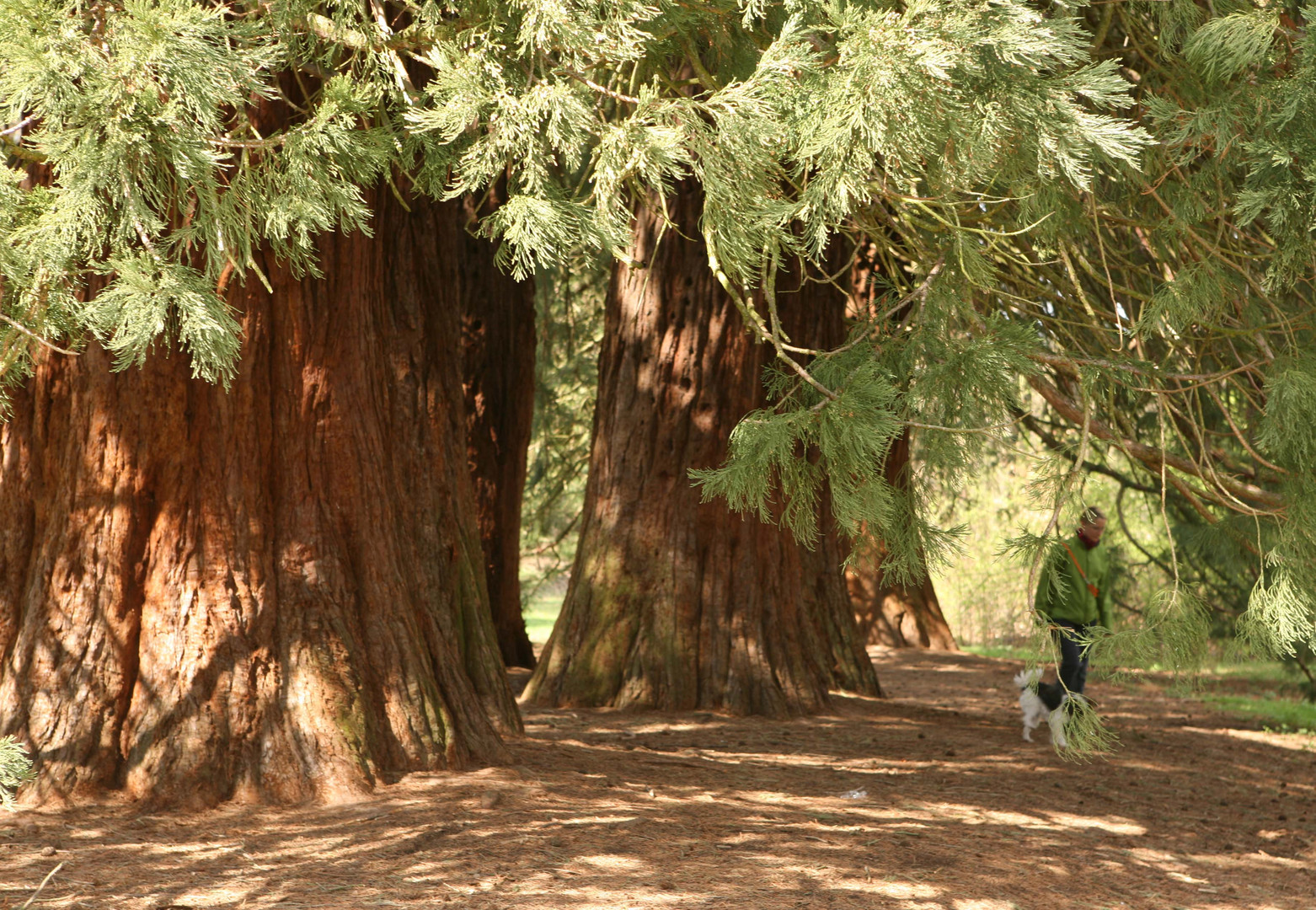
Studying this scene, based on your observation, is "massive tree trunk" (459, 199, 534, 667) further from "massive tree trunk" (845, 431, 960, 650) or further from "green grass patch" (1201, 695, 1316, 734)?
"green grass patch" (1201, 695, 1316, 734)

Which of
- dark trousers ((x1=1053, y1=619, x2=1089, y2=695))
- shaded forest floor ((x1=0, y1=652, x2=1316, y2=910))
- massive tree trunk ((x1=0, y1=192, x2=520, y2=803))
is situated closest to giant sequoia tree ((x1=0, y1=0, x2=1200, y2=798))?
massive tree trunk ((x1=0, y1=192, x2=520, y2=803))

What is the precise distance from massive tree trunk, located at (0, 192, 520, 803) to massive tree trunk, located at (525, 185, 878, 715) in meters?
2.49

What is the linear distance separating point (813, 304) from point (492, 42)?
4450mm

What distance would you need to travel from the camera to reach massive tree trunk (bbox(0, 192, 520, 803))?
461 cm

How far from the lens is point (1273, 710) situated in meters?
11.1

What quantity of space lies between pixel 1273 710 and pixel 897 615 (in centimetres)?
402

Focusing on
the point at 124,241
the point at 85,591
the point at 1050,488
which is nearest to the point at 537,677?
the point at 85,591

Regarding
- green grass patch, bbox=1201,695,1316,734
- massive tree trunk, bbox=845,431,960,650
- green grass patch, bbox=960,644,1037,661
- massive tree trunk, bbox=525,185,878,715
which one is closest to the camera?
massive tree trunk, bbox=525,185,878,715

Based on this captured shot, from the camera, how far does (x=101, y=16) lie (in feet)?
10.8

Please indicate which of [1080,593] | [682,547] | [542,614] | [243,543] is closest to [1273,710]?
[1080,593]

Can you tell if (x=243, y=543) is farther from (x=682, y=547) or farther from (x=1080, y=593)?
(x=1080, y=593)

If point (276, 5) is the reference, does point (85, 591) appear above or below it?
below

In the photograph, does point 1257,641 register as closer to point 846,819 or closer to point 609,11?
point 846,819

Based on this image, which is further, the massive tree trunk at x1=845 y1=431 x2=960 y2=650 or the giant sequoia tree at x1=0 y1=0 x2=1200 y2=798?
the massive tree trunk at x1=845 y1=431 x2=960 y2=650
